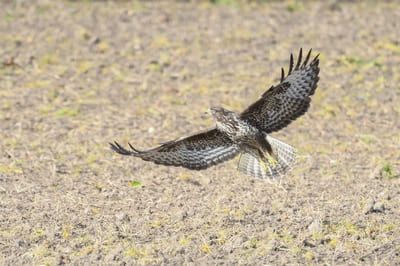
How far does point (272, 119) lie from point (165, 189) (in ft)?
4.41

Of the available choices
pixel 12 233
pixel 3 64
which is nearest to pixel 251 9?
pixel 3 64

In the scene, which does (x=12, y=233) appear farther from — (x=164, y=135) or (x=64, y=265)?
(x=164, y=135)

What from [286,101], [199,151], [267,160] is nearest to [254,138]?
[267,160]

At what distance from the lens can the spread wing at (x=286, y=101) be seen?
8.31m

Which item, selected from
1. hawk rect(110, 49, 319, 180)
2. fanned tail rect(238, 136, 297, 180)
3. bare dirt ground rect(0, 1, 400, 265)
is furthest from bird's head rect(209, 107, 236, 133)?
bare dirt ground rect(0, 1, 400, 265)

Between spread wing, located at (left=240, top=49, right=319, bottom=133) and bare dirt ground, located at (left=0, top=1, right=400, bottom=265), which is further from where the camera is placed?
spread wing, located at (left=240, top=49, right=319, bottom=133)

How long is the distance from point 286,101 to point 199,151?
3.48 feet

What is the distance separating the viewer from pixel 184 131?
10.7 meters

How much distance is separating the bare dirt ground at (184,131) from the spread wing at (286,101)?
2.42ft

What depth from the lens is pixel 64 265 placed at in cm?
708

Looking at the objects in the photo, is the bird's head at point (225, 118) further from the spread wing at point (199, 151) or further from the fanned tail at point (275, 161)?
the fanned tail at point (275, 161)

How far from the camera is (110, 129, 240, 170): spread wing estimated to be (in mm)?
8625

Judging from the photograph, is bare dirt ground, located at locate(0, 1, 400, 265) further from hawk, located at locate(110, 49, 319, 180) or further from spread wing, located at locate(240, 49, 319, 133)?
spread wing, located at locate(240, 49, 319, 133)

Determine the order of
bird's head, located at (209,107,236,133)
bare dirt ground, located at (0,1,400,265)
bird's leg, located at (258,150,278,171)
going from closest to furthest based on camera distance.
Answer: bare dirt ground, located at (0,1,400,265) → bird's head, located at (209,107,236,133) → bird's leg, located at (258,150,278,171)
